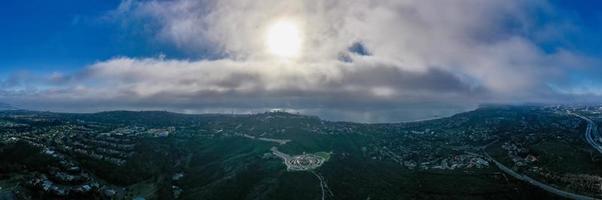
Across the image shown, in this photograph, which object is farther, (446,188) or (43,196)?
(446,188)

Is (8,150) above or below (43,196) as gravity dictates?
above

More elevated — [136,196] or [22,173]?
[22,173]

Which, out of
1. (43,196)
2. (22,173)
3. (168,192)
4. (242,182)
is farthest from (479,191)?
(22,173)

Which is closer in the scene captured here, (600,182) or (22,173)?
(22,173)

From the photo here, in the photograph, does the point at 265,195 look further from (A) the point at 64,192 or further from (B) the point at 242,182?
(A) the point at 64,192

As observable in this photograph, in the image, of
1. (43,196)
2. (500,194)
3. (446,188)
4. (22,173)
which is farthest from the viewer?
(446,188)

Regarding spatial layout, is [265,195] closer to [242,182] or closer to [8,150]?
[242,182]

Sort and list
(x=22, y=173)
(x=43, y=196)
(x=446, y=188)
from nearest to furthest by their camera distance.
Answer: (x=43, y=196) < (x=22, y=173) < (x=446, y=188)

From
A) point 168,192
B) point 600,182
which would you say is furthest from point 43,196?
point 600,182

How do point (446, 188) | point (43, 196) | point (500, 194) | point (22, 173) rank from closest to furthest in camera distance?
point (43, 196) → point (22, 173) → point (500, 194) → point (446, 188)
